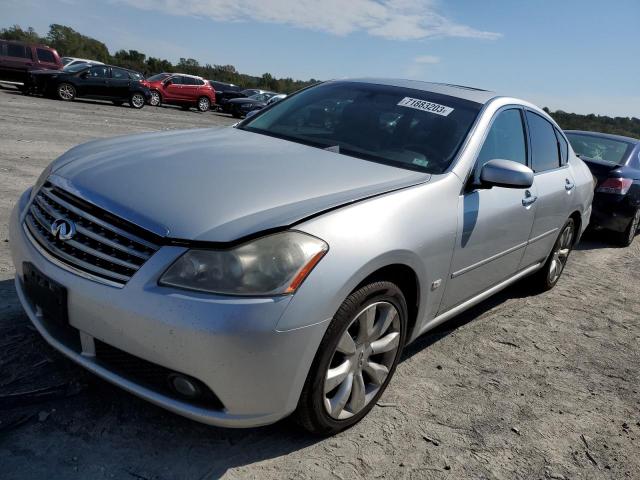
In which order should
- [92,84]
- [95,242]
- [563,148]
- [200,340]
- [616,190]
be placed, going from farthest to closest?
[92,84] < [616,190] < [563,148] < [95,242] < [200,340]

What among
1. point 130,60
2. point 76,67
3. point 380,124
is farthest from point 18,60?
point 130,60

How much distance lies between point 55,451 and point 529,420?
7.42 feet

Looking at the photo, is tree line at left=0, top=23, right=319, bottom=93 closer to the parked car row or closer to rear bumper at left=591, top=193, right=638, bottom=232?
the parked car row

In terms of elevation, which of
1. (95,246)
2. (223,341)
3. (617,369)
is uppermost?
(95,246)

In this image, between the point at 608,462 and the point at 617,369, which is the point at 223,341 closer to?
the point at 608,462

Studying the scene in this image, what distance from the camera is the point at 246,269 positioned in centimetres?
206

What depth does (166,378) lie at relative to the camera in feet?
6.93

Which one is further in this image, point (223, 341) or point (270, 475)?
point (270, 475)

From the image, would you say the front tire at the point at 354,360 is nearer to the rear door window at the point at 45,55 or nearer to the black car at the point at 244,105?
the rear door window at the point at 45,55

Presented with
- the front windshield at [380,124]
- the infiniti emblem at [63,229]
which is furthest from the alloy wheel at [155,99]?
the infiniti emblem at [63,229]

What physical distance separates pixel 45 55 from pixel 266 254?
73.0ft

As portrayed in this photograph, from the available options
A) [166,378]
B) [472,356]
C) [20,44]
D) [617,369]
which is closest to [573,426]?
[472,356]

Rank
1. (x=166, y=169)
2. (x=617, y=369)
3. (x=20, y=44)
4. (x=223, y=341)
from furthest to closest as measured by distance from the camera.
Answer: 1. (x=20, y=44)
2. (x=617, y=369)
3. (x=166, y=169)
4. (x=223, y=341)

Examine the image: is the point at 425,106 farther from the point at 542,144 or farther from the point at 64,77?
the point at 64,77
